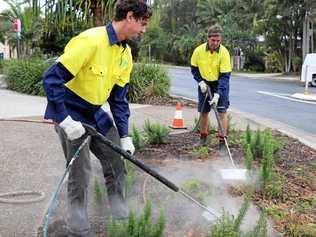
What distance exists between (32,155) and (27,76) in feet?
28.8

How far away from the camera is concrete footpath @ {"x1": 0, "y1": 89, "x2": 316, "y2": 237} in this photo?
13.4 ft

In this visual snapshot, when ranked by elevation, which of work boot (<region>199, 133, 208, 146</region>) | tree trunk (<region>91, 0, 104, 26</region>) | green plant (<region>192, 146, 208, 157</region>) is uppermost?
tree trunk (<region>91, 0, 104, 26</region>)

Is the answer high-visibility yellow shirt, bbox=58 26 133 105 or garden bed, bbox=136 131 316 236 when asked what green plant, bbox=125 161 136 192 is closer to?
garden bed, bbox=136 131 316 236

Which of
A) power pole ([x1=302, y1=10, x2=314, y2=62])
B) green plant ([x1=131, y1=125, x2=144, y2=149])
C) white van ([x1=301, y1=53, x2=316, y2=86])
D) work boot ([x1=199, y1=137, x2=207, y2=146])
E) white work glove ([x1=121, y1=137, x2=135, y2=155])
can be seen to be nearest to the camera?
white work glove ([x1=121, y1=137, x2=135, y2=155])

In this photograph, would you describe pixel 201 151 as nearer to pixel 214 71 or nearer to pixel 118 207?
pixel 214 71

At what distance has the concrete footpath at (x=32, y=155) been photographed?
407 centimetres

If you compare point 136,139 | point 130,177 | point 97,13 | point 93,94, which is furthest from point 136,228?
point 97,13

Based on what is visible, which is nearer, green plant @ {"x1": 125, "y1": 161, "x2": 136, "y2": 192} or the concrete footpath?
the concrete footpath

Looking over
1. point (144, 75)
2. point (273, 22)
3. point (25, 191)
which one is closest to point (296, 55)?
point (273, 22)

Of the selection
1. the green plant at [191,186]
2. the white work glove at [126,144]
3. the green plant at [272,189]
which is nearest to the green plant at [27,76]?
the green plant at [191,186]

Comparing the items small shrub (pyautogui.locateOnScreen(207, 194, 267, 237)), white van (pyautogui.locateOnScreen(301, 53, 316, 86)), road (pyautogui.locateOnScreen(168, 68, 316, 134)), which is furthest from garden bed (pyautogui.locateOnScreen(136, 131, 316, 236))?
white van (pyautogui.locateOnScreen(301, 53, 316, 86))

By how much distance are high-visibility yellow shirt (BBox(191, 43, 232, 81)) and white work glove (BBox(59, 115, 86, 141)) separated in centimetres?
364

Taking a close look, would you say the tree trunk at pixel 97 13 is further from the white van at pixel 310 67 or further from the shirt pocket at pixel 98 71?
the white van at pixel 310 67

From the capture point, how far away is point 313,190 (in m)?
5.00
